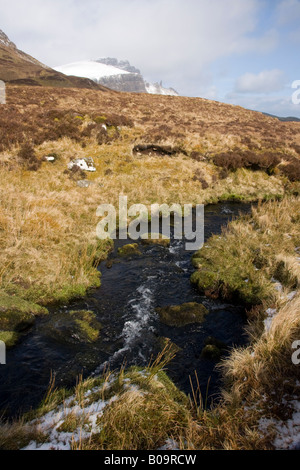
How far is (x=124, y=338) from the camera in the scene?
7422 mm

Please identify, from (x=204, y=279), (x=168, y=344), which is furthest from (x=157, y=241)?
(x=168, y=344)

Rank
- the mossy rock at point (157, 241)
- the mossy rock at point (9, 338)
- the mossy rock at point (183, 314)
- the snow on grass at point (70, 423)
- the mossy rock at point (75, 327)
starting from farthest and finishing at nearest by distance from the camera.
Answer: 1. the mossy rock at point (157, 241)
2. the mossy rock at point (183, 314)
3. the mossy rock at point (75, 327)
4. the mossy rock at point (9, 338)
5. the snow on grass at point (70, 423)

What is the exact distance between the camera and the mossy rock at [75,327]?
726 centimetres

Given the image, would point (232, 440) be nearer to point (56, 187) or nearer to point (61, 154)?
point (56, 187)

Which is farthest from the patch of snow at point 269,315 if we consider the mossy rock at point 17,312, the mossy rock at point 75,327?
the mossy rock at point 17,312

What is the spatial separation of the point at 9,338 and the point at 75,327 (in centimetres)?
171

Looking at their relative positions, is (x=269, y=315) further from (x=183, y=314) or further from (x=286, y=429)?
(x=286, y=429)

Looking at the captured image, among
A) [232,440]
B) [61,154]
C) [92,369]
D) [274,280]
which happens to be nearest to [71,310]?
[92,369]

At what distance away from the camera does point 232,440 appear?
154 inches

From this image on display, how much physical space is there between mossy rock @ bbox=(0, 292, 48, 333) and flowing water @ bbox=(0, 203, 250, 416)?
0.98 ft

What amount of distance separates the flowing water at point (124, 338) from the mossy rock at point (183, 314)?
0.19 meters

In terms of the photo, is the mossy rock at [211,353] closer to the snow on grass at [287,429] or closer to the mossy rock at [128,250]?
the snow on grass at [287,429]

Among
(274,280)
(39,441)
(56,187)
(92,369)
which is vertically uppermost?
(56,187)
